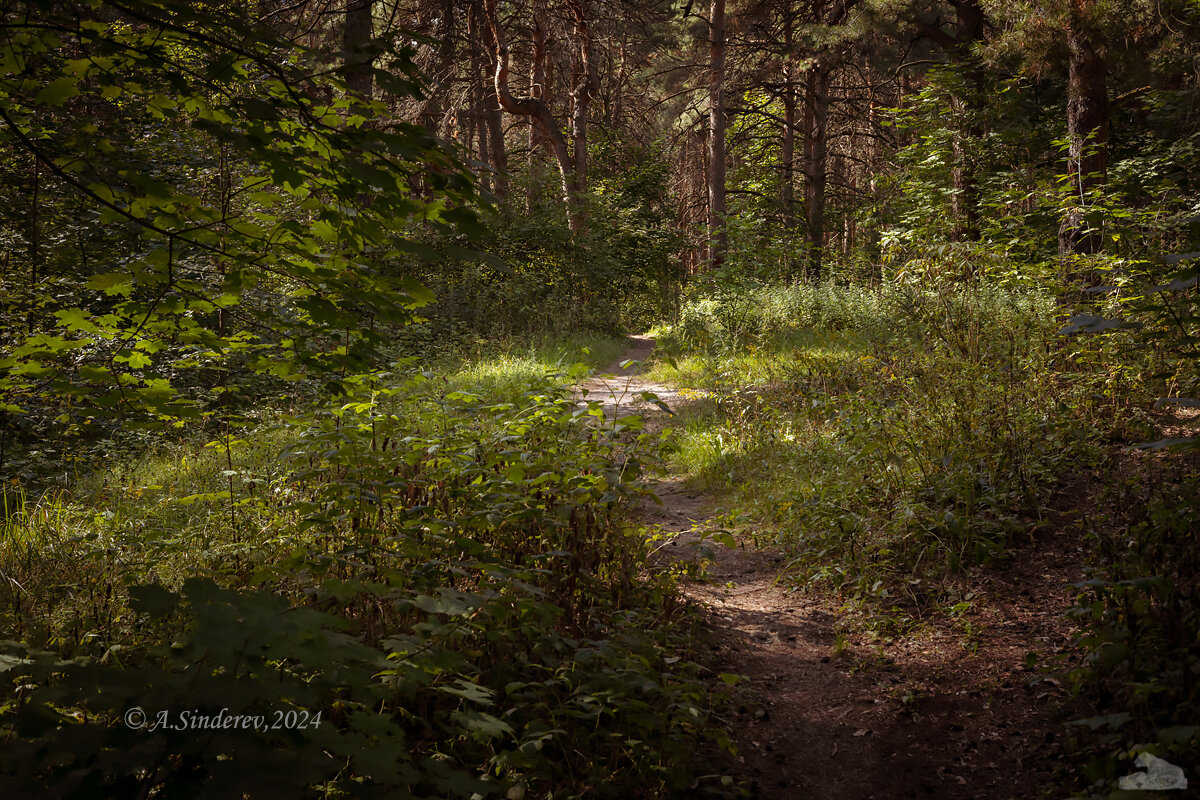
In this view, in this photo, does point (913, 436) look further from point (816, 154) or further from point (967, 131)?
point (816, 154)

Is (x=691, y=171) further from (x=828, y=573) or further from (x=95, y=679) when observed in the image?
(x=95, y=679)

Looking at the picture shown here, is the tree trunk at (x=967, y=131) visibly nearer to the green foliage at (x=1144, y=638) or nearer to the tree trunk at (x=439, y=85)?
the tree trunk at (x=439, y=85)

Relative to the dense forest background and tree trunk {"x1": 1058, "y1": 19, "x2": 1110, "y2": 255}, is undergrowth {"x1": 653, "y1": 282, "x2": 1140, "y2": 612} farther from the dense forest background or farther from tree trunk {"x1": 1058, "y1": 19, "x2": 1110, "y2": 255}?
tree trunk {"x1": 1058, "y1": 19, "x2": 1110, "y2": 255}

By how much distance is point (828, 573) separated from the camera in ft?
16.9

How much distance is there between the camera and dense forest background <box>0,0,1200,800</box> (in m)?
2.54

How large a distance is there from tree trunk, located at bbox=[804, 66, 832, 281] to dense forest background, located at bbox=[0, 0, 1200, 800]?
398 cm

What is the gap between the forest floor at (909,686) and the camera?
3.22 m

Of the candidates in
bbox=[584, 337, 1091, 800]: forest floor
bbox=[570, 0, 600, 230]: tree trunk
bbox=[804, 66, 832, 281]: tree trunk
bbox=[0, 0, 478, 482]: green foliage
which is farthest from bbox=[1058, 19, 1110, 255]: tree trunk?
bbox=[570, 0, 600, 230]: tree trunk

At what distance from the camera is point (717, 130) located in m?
16.1

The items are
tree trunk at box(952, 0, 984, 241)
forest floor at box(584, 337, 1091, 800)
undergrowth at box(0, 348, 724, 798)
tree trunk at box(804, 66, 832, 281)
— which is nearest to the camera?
undergrowth at box(0, 348, 724, 798)

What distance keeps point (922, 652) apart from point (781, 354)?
6.78 meters

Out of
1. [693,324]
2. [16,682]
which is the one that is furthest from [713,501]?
[693,324]

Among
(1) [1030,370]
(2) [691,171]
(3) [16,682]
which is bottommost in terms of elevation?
(3) [16,682]

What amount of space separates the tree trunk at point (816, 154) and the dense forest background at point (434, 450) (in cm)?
398
